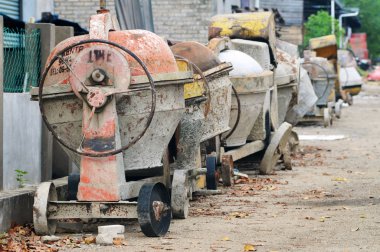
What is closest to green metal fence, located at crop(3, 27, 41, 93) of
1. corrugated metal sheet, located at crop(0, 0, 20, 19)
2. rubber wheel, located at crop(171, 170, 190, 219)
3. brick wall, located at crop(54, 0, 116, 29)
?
rubber wheel, located at crop(171, 170, 190, 219)

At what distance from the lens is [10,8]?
1889cm

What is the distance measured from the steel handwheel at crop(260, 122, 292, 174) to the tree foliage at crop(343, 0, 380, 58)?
253 ft

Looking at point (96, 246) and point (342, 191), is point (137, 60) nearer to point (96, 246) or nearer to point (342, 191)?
point (96, 246)

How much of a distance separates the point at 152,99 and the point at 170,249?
1316mm

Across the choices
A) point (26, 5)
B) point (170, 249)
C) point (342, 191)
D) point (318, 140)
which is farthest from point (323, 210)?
point (318, 140)

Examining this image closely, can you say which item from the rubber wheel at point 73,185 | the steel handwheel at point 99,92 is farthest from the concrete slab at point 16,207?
the steel handwheel at point 99,92

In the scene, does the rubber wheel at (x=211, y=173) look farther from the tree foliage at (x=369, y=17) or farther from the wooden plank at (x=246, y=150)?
the tree foliage at (x=369, y=17)

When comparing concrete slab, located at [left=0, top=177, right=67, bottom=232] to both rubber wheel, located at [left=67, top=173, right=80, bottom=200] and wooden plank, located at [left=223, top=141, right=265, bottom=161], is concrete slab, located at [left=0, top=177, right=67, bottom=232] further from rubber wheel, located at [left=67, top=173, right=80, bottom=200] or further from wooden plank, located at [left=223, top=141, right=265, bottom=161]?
wooden plank, located at [left=223, top=141, right=265, bottom=161]

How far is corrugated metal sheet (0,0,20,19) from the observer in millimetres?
18472

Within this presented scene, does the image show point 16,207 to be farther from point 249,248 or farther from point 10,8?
point 10,8

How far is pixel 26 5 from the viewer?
1959 centimetres

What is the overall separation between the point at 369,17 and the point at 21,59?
83.1 m

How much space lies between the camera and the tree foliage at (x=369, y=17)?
91.4 meters

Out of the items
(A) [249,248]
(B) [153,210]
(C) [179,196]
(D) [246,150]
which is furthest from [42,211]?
(D) [246,150]
